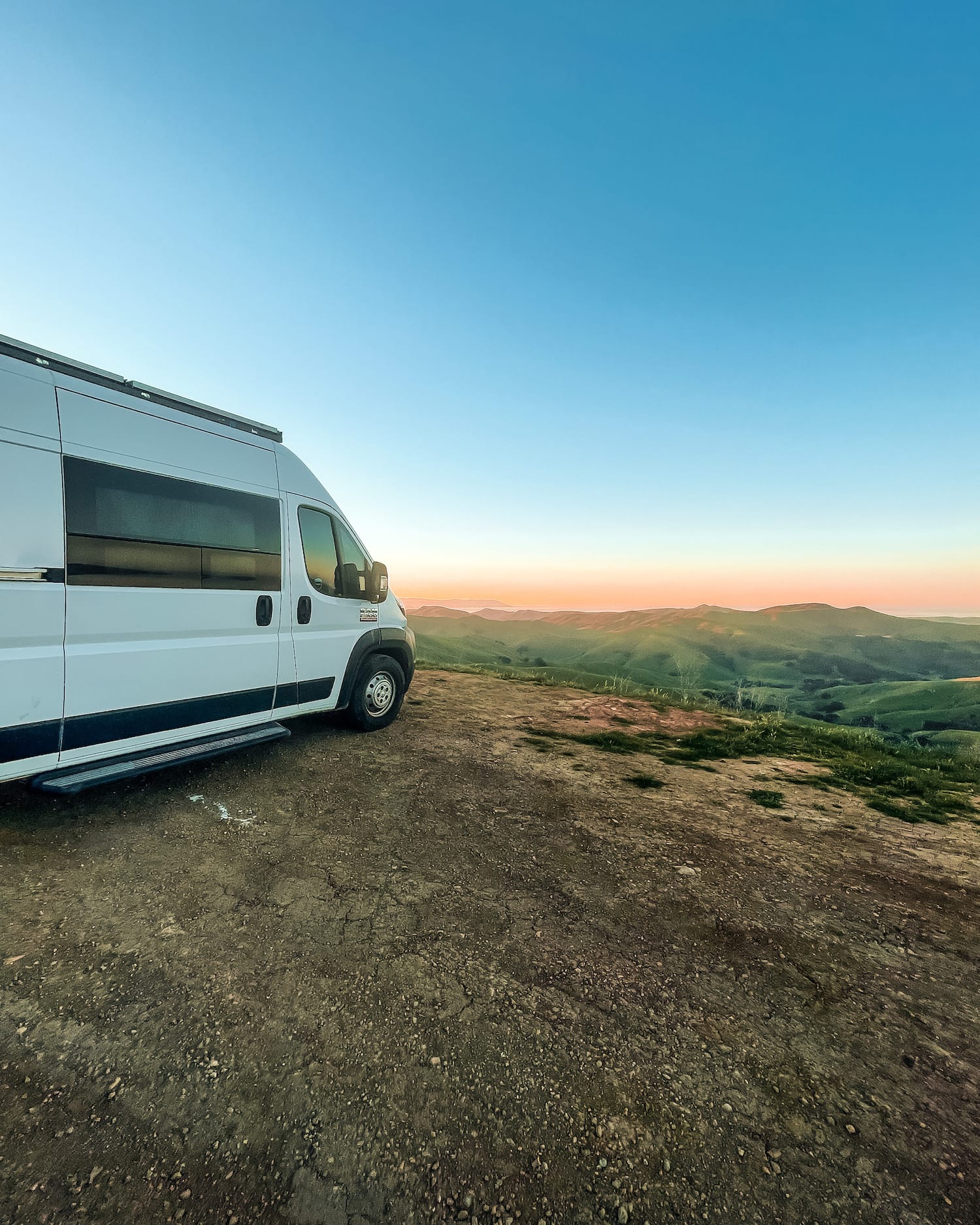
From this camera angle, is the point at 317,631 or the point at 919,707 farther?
the point at 919,707

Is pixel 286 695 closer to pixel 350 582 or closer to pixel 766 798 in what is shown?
pixel 350 582

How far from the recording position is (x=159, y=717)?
13.7ft

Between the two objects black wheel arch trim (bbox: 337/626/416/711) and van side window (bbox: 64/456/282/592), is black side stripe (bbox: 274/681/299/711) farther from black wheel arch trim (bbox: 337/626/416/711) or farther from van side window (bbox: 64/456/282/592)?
van side window (bbox: 64/456/282/592)

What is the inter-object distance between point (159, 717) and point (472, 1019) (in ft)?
11.1

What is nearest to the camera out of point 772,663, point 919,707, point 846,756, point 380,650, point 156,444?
point 156,444

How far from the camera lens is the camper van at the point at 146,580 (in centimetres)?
→ 341

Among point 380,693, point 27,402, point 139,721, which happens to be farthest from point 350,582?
point 27,402

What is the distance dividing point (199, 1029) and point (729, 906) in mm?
2898

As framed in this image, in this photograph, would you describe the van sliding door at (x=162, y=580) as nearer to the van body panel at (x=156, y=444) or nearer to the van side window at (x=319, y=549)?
the van body panel at (x=156, y=444)

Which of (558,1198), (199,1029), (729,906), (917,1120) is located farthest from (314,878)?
(917,1120)

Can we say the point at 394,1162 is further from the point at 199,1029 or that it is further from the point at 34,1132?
the point at 34,1132

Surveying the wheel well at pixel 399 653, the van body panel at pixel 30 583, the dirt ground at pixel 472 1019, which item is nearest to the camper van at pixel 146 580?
the van body panel at pixel 30 583

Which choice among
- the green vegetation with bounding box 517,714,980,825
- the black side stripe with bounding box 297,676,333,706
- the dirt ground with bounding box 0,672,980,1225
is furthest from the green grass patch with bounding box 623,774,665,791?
the black side stripe with bounding box 297,676,333,706

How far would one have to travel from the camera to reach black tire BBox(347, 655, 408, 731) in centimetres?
611
